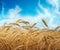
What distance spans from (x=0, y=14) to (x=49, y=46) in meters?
0.86

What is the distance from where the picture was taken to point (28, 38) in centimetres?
113

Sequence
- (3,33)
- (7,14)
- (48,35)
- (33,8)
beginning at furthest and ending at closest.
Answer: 1. (7,14)
2. (33,8)
3. (3,33)
4. (48,35)

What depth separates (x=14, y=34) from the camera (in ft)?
3.78

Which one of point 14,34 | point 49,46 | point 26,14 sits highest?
point 26,14

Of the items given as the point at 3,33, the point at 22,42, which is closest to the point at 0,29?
the point at 3,33

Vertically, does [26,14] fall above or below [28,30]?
above

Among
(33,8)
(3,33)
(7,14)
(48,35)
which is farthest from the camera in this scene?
(7,14)

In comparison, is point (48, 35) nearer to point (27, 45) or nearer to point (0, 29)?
point (27, 45)

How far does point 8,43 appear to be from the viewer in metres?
1.16

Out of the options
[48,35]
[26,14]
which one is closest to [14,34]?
[48,35]

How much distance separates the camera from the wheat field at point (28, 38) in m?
1.07

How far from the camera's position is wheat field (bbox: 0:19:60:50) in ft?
3.51

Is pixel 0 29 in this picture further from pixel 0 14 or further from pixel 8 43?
pixel 0 14

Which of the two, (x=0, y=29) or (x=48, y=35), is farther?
(x=0, y=29)
